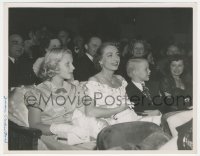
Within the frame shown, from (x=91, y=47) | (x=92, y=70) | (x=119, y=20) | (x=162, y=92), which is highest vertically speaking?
(x=119, y=20)

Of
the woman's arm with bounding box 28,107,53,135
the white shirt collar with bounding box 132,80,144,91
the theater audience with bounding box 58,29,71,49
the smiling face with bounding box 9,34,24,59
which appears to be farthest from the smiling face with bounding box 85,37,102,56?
the woman's arm with bounding box 28,107,53,135

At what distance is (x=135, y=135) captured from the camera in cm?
182

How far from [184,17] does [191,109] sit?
2.01 feet

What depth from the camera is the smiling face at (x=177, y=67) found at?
1.86 meters

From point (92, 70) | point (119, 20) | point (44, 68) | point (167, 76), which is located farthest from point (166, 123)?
point (44, 68)

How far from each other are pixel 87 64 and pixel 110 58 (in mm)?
158

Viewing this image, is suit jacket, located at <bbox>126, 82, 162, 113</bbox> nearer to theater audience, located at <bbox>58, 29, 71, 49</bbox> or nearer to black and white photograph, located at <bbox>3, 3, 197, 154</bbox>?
black and white photograph, located at <bbox>3, 3, 197, 154</bbox>

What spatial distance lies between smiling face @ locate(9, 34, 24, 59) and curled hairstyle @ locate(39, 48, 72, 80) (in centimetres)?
18

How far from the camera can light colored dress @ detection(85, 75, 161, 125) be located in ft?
6.04

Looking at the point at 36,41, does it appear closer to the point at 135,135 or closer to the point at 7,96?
the point at 7,96

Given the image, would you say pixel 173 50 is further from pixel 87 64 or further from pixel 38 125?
pixel 38 125

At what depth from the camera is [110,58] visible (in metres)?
1.86

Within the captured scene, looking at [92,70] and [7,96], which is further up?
[92,70]

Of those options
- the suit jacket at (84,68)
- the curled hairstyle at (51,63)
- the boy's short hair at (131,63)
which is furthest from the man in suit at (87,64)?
the boy's short hair at (131,63)
